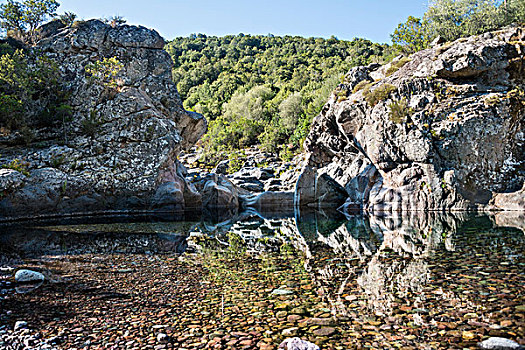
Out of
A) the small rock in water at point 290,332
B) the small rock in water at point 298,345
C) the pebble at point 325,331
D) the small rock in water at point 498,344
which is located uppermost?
the small rock in water at point 498,344

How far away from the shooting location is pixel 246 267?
25.7 feet

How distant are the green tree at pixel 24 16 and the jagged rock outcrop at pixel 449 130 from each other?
90.0 feet

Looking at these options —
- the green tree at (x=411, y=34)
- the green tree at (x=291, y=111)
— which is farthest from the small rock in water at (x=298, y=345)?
the green tree at (x=291, y=111)

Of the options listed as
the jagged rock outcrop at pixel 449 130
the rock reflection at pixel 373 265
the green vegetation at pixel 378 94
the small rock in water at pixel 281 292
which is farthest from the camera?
the green vegetation at pixel 378 94

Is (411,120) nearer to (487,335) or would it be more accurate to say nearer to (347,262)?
(347,262)

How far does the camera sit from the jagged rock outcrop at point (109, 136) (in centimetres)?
2430

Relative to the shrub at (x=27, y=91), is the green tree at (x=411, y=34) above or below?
above

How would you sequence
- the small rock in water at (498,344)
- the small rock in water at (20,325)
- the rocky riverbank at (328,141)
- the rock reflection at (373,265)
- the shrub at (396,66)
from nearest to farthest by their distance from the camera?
the small rock in water at (498,344), the small rock in water at (20,325), the rock reflection at (373,265), the rocky riverbank at (328,141), the shrub at (396,66)

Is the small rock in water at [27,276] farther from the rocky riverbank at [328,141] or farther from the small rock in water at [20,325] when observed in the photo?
the rocky riverbank at [328,141]

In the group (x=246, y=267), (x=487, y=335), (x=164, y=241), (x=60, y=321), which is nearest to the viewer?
(x=487, y=335)

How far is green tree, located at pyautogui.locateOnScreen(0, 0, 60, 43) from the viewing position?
2908 centimetres

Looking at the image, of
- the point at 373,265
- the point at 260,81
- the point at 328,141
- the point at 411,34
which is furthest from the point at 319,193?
the point at 260,81

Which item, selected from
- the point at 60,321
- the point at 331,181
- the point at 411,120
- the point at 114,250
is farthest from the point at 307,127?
the point at 60,321

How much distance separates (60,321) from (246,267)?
384 centimetres
